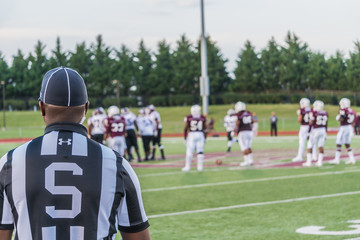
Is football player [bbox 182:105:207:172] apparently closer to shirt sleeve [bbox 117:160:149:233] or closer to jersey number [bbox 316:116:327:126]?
jersey number [bbox 316:116:327:126]

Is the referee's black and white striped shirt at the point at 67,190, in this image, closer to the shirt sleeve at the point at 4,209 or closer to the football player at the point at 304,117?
the shirt sleeve at the point at 4,209

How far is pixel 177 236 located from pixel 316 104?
428 inches

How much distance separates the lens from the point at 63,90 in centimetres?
310

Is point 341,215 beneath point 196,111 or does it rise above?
beneath

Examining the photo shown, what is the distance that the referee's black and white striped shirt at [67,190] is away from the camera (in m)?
3.00

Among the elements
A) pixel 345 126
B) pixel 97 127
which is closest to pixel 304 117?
pixel 345 126

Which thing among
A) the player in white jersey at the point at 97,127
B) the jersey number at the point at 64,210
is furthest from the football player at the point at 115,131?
the jersey number at the point at 64,210

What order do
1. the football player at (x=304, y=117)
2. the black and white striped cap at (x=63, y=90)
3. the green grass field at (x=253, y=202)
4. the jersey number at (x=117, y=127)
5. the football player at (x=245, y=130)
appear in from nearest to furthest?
the black and white striped cap at (x=63, y=90) → the green grass field at (x=253, y=202) → the football player at (x=245, y=130) → the jersey number at (x=117, y=127) → the football player at (x=304, y=117)

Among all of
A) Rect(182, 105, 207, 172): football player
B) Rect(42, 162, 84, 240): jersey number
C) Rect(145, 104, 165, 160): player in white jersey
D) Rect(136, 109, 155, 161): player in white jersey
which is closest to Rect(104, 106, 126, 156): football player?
Rect(182, 105, 207, 172): football player

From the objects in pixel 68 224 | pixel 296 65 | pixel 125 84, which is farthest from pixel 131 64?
pixel 68 224

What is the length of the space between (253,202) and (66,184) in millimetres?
8534

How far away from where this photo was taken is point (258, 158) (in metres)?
21.4

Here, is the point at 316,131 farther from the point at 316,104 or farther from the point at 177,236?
the point at 177,236

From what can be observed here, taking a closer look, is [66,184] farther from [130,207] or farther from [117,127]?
[117,127]
